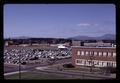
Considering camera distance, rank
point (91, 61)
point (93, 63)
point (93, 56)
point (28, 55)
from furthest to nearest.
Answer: point (28, 55)
point (93, 63)
point (91, 61)
point (93, 56)

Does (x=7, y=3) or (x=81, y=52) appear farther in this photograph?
(x=81, y=52)

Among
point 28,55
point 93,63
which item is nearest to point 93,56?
point 93,63

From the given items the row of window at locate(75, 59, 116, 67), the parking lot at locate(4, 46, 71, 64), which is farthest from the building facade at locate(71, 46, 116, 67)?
the parking lot at locate(4, 46, 71, 64)

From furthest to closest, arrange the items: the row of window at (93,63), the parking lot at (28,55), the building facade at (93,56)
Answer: the parking lot at (28,55), the row of window at (93,63), the building facade at (93,56)

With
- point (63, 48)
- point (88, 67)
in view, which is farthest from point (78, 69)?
point (63, 48)

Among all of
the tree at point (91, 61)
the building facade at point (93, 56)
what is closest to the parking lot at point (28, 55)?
the building facade at point (93, 56)

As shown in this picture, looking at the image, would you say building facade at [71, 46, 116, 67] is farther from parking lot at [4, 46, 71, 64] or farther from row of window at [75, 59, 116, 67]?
parking lot at [4, 46, 71, 64]

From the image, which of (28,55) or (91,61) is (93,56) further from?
(28,55)

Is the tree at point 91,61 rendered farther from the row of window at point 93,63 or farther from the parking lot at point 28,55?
the parking lot at point 28,55
